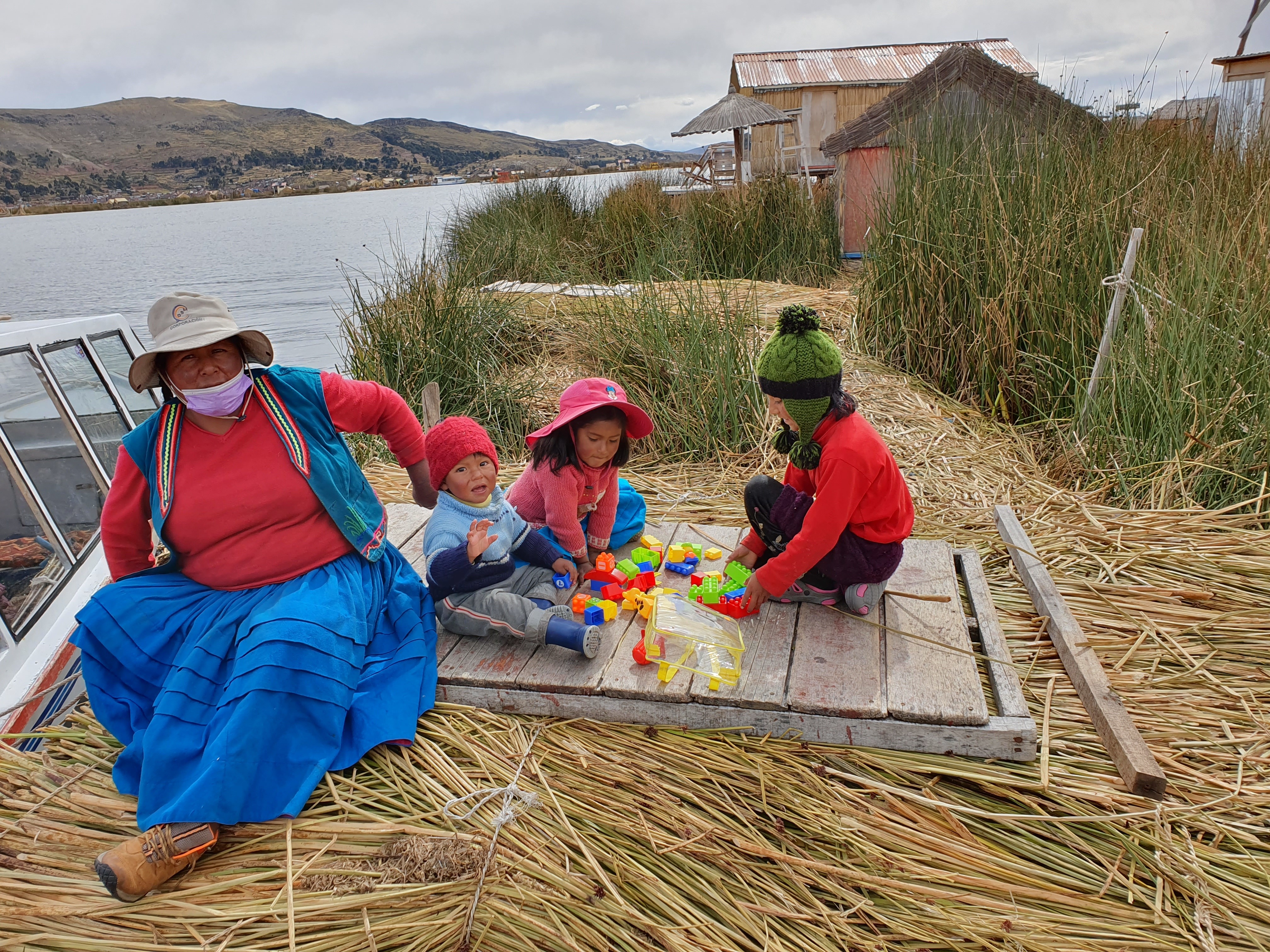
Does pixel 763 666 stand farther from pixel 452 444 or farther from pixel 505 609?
pixel 452 444

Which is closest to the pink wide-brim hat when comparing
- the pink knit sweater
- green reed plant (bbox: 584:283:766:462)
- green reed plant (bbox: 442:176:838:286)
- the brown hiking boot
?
the pink knit sweater

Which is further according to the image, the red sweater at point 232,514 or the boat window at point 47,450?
the boat window at point 47,450

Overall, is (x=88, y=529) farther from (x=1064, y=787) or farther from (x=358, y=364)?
(x=1064, y=787)

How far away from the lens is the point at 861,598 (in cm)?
263

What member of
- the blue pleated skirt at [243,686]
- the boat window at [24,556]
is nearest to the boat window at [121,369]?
the boat window at [24,556]

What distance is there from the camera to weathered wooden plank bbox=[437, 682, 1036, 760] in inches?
84.4

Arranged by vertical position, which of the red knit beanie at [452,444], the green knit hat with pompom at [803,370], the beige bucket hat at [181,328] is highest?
the beige bucket hat at [181,328]

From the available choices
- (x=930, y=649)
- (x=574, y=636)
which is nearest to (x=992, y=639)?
(x=930, y=649)

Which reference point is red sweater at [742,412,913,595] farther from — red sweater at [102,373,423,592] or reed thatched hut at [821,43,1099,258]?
reed thatched hut at [821,43,1099,258]

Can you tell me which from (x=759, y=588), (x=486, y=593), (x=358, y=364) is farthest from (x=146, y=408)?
(x=759, y=588)

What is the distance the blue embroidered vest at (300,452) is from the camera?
2.28m

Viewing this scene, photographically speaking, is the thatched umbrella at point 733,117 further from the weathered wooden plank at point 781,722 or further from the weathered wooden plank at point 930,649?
the weathered wooden plank at point 781,722

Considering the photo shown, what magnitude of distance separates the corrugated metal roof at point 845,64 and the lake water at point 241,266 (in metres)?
9.87

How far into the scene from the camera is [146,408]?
13.8 ft
